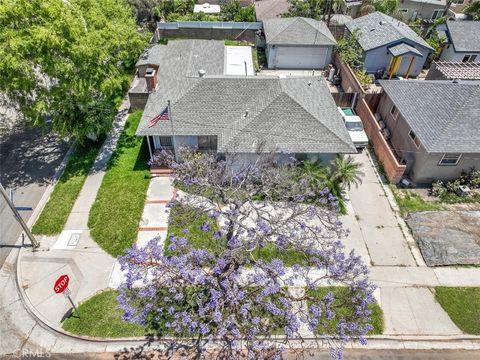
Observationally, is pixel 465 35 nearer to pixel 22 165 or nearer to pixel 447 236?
pixel 447 236

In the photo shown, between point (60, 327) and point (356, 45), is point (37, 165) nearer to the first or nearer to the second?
point (60, 327)

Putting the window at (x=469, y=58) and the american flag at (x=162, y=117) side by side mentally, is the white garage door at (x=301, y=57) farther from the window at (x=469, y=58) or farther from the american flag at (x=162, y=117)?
the american flag at (x=162, y=117)

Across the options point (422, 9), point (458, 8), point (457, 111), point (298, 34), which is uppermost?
point (457, 111)

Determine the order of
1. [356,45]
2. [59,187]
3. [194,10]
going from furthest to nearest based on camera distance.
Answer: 1. [194,10]
2. [356,45]
3. [59,187]

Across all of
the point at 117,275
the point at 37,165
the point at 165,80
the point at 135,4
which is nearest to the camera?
the point at 117,275

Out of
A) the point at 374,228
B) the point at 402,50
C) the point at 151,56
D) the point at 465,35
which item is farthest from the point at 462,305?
the point at 151,56

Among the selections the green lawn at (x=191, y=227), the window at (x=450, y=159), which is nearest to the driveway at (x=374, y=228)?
the window at (x=450, y=159)

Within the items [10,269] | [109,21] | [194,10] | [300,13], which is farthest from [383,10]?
[10,269]
